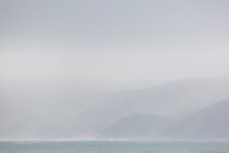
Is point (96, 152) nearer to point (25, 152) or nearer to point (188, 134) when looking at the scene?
point (25, 152)

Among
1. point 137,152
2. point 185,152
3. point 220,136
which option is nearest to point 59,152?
point 137,152

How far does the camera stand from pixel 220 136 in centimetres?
19138

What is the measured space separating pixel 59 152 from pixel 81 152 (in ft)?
12.6

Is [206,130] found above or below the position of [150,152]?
above

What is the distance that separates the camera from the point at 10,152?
10631 centimetres

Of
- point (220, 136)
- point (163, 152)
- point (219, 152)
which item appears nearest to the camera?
point (219, 152)

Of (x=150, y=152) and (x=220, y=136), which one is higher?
(x=220, y=136)

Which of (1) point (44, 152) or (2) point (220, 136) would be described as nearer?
(1) point (44, 152)

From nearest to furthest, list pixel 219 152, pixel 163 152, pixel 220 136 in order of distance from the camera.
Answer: pixel 219 152
pixel 163 152
pixel 220 136

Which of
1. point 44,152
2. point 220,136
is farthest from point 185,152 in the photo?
point 220,136

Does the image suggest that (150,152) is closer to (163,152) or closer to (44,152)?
(163,152)

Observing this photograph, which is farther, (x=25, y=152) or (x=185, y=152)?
(x=25, y=152)

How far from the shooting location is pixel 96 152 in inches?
4222

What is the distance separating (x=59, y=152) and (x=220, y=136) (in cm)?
9382
